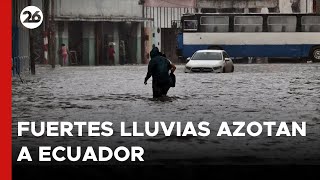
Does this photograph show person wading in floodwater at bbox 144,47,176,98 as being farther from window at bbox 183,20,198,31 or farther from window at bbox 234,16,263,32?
window at bbox 234,16,263,32

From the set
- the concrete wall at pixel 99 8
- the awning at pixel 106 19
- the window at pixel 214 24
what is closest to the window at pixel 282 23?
the window at pixel 214 24

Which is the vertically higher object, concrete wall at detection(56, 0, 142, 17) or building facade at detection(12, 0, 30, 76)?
concrete wall at detection(56, 0, 142, 17)

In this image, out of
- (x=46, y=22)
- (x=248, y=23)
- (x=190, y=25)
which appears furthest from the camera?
(x=46, y=22)

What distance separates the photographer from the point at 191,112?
16.2 metres

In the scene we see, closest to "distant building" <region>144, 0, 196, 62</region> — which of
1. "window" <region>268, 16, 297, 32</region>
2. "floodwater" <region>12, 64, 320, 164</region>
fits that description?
→ "window" <region>268, 16, 297, 32</region>

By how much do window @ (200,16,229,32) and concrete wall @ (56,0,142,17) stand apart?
8953mm

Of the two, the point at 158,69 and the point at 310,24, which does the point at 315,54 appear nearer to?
the point at 310,24

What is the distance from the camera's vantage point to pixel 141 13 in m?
60.1

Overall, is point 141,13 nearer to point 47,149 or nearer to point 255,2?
point 255,2

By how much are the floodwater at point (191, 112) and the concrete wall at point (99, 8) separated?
1203 inches

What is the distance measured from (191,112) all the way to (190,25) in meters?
36.8

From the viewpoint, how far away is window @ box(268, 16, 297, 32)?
172ft

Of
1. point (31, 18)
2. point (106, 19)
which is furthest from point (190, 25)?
point (31, 18)

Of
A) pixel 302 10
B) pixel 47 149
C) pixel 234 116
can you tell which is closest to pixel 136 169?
pixel 47 149
